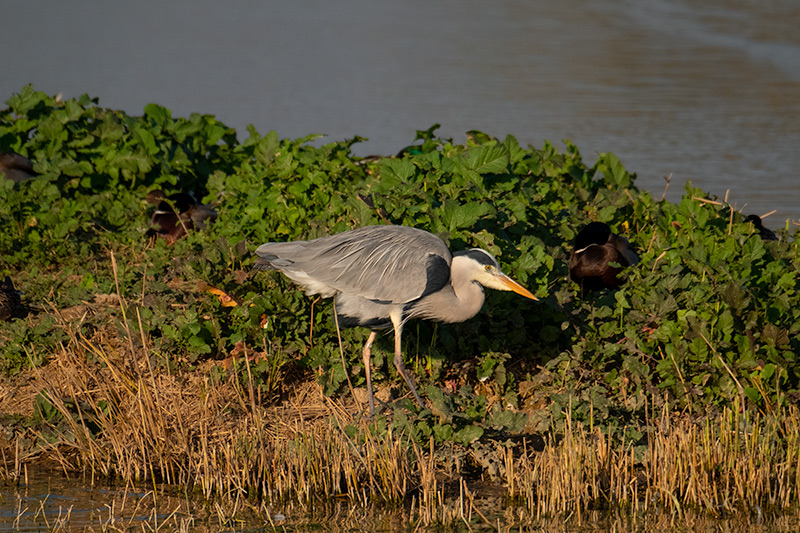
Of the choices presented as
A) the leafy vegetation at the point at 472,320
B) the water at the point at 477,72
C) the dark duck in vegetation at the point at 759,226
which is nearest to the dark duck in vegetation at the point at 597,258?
the leafy vegetation at the point at 472,320

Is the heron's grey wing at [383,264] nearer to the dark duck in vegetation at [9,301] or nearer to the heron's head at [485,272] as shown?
the heron's head at [485,272]

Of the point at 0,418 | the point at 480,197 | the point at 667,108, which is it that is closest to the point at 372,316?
the point at 480,197

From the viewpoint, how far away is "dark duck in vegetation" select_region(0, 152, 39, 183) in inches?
327

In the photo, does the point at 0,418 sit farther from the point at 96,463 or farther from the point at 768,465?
the point at 768,465

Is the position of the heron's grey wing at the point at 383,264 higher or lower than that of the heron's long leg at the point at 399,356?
higher

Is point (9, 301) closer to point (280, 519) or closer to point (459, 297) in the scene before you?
point (280, 519)

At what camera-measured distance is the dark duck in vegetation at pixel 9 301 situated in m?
6.79

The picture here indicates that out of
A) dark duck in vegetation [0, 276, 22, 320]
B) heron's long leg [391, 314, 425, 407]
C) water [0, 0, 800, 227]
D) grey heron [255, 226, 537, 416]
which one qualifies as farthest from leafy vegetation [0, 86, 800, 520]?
water [0, 0, 800, 227]

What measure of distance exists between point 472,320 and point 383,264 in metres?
0.78

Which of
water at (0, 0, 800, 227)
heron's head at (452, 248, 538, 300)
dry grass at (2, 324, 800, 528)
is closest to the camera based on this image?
dry grass at (2, 324, 800, 528)

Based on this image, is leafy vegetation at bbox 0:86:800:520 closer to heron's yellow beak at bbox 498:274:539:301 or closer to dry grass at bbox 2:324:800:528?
dry grass at bbox 2:324:800:528

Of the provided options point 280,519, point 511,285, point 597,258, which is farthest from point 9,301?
point 597,258

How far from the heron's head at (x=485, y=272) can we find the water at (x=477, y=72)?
5372 mm

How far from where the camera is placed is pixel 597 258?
6.83 metres
